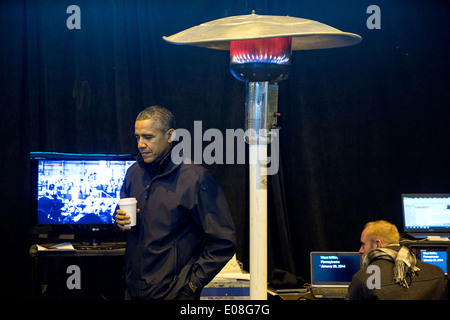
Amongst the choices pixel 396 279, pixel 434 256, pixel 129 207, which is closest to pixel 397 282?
A: pixel 396 279

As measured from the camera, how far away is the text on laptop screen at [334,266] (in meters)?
4.12

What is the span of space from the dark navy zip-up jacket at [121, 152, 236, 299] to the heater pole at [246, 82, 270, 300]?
79 centimetres

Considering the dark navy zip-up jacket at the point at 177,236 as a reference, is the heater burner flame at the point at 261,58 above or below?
above

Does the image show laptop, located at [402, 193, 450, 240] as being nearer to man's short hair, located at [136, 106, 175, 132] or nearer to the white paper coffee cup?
man's short hair, located at [136, 106, 175, 132]

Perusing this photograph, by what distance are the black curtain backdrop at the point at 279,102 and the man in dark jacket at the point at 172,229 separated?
176 centimetres

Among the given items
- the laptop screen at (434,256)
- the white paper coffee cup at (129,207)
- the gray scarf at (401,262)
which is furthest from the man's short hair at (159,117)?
the laptop screen at (434,256)

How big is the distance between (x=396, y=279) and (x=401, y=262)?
0.09 m

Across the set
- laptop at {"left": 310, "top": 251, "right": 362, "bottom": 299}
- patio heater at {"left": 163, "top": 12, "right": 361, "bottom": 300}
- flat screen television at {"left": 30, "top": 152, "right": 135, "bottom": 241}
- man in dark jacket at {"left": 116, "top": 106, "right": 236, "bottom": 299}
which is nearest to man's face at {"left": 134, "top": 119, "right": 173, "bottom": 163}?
man in dark jacket at {"left": 116, "top": 106, "right": 236, "bottom": 299}

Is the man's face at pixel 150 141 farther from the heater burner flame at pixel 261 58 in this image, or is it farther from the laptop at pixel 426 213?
the laptop at pixel 426 213

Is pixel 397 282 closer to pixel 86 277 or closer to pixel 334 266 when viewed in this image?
pixel 334 266

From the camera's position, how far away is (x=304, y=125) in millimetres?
4684

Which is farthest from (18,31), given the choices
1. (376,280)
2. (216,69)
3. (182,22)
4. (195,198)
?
(376,280)

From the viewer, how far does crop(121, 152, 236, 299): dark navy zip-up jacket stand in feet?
8.43
